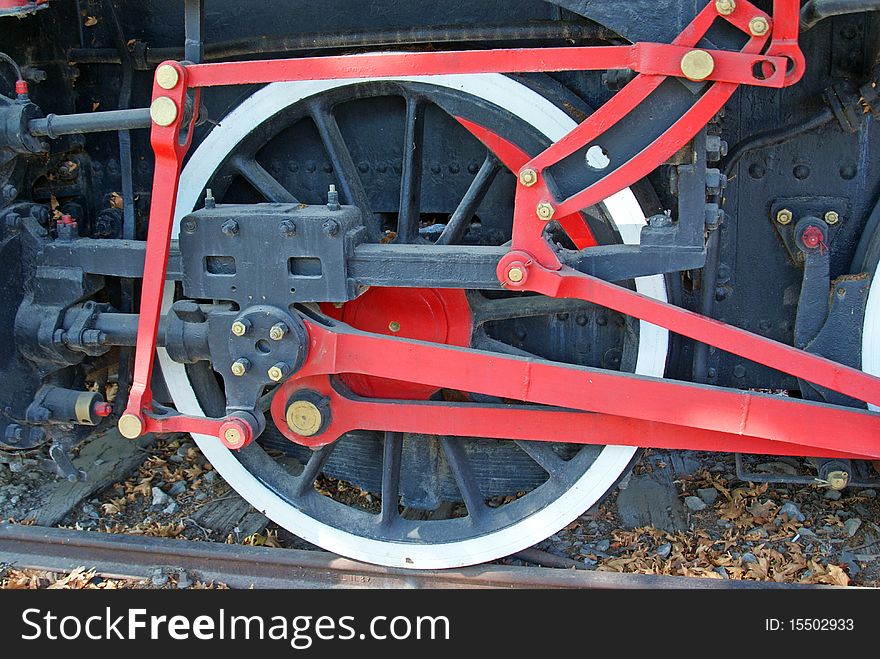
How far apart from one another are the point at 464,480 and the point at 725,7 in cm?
146

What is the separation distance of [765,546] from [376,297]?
1445 mm

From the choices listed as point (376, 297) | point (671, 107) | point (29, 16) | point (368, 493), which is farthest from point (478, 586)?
point (29, 16)

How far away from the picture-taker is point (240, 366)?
2.26 m

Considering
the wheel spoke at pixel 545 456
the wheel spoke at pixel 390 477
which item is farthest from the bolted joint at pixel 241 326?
the wheel spoke at pixel 545 456

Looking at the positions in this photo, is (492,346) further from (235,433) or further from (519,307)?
(235,433)

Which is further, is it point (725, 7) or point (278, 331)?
point (278, 331)

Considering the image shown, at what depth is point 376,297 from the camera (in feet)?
8.33

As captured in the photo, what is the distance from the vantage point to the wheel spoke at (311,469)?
8.59 feet

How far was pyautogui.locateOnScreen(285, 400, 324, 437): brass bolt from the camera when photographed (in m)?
2.38

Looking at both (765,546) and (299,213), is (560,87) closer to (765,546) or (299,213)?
(299,213)

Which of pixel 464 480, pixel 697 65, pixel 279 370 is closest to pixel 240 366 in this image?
pixel 279 370

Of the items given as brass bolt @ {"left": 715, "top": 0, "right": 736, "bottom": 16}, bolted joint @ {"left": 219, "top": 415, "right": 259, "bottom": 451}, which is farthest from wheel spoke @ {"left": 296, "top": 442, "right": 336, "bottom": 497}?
brass bolt @ {"left": 715, "top": 0, "right": 736, "bottom": 16}

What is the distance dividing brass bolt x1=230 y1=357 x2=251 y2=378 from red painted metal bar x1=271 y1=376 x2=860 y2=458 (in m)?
0.17

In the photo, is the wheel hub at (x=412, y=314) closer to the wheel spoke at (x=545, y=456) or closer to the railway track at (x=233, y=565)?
the wheel spoke at (x=545, y=456)
